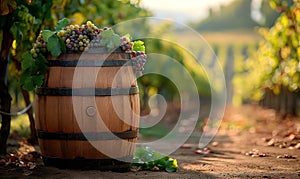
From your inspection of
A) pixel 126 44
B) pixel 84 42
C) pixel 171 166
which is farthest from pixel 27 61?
pixel 171 166

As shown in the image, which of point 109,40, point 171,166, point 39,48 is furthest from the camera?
point 171,166

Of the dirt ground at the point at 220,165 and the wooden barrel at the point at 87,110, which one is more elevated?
the wooden barrel at the point at 87,110

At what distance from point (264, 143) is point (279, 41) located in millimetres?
6174

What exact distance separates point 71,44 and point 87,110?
1.84 ft

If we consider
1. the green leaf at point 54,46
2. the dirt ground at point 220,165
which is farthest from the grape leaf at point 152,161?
the green leaf at point 54,46

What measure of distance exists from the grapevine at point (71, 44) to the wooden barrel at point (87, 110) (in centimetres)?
7

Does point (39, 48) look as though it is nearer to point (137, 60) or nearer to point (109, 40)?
point (109, 40)

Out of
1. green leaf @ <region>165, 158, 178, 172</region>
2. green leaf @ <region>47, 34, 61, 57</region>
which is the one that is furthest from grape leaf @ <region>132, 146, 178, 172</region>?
green leaf @ <region>47, 34, 61, 57</region>

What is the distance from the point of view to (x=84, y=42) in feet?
16.4

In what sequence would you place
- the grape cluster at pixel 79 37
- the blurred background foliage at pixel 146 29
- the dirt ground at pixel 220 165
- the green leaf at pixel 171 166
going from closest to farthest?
the dirt ground at pixel 220 165
the grape cluster at pixel 79 37
the green leaf at pixel 171 166
the blurred background foliage at pixel 146 29

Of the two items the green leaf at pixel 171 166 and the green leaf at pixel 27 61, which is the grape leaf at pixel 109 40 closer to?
the green leaf at pixel 27 61

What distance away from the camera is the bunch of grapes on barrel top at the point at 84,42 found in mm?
5004

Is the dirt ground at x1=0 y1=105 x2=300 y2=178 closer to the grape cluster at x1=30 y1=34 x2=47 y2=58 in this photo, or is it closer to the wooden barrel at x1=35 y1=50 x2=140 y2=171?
the wooden barrel at x1=35 y1=50 x2=140 y2=171

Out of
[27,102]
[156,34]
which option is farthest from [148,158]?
[156,34]
